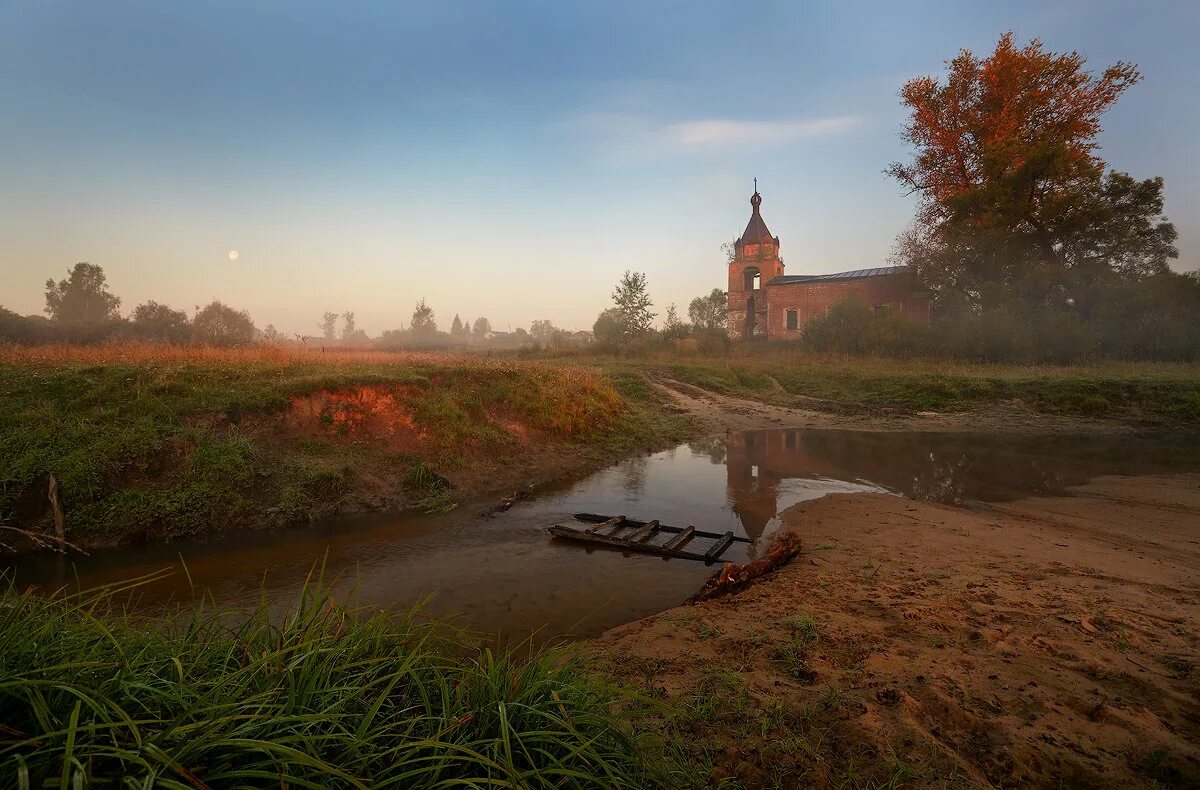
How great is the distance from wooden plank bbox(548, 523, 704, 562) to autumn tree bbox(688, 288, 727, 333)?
2612 inches

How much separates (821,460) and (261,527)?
37.3 ft

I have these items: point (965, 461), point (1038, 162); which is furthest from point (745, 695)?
point (1038, 162)

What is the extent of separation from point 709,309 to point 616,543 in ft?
250

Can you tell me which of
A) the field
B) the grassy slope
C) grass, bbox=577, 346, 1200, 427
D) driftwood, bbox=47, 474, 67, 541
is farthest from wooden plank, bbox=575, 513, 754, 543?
grass, bbox=577, 346, 1200, 427

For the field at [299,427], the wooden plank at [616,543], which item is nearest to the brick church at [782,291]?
the field at [299,427]

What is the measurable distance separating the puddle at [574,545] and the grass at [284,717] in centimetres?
59

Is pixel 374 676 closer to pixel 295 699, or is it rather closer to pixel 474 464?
pixel 295 699

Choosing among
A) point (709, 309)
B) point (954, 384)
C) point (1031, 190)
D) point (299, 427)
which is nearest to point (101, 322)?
point (299, 427)

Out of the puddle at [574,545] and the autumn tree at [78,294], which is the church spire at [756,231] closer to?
the puddle at [574,545]

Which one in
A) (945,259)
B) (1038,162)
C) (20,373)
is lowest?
(20,373)

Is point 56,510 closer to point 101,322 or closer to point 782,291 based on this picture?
point 101,322

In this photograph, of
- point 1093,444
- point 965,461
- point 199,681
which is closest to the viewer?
point 199,681

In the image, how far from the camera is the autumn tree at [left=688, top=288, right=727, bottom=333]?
74.2 metres

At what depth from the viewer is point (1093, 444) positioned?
44.7ft
